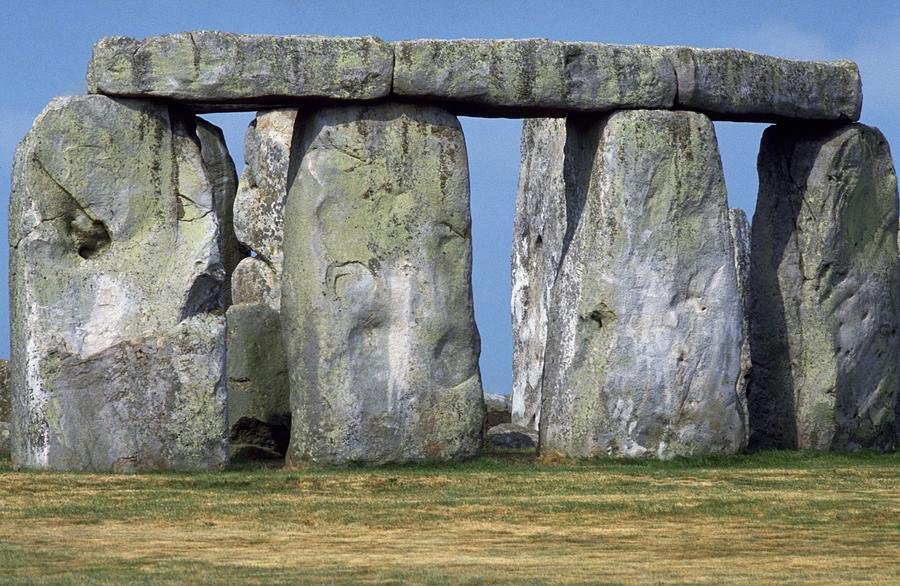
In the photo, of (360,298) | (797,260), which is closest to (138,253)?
(360,298)

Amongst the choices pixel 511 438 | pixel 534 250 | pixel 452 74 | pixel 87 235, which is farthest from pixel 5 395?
pixel 452 74

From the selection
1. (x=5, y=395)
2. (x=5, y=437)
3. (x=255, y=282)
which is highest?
(x=255, y=282)

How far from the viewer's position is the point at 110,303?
651 inches

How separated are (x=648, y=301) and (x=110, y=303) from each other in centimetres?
452

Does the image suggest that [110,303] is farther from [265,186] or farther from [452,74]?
[265,186]

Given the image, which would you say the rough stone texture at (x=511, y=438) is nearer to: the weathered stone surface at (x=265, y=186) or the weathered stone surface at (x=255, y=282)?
the weathered stone surface at (x=255, y=282)

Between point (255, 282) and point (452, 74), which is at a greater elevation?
point (452, 74)

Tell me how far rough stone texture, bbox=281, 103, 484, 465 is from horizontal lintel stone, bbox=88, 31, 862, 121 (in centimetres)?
38

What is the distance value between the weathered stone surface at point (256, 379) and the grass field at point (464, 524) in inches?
58.2

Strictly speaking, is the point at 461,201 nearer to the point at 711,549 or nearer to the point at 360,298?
the point at 360,298

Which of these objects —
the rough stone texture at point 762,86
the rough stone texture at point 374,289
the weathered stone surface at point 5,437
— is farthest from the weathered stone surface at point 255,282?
the rough stone texture at point 762,86

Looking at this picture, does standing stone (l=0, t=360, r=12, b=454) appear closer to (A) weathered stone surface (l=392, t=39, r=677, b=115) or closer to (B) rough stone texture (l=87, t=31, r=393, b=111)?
(B) rough stone texture (l=87, t=31, r=393, b=111)

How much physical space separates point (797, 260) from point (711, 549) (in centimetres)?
795

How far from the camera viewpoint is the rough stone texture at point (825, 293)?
63.4ft
